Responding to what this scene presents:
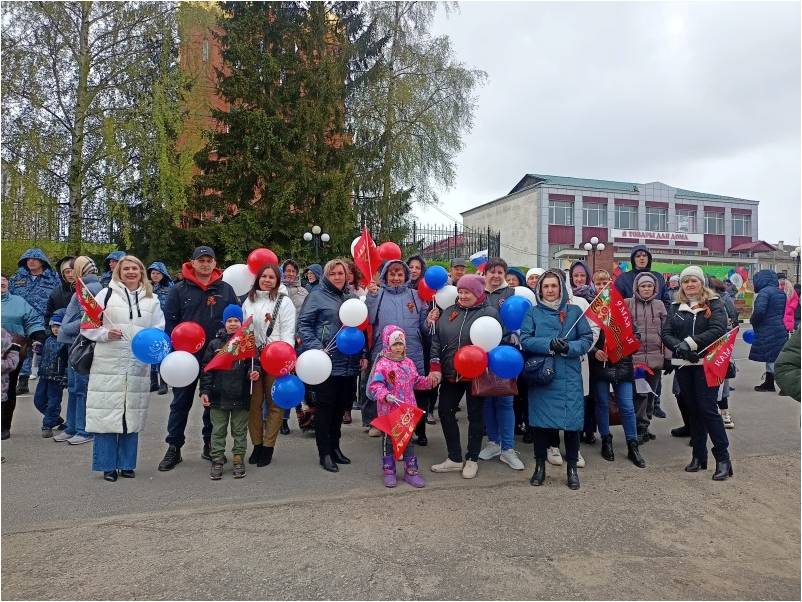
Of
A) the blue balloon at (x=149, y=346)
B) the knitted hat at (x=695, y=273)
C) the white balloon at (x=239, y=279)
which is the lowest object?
the blue balloon at (x=149, y=346)

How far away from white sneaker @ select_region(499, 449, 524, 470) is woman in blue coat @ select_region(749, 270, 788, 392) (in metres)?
5.86

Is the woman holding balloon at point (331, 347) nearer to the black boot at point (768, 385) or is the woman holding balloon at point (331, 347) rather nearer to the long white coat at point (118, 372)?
the long white coat at point (118, 372)

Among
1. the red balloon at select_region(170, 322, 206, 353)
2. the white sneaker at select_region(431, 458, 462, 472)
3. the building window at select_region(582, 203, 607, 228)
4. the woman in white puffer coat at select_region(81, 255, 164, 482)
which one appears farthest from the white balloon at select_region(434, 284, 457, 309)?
the building window at select_region(582, 203, 607, 228)

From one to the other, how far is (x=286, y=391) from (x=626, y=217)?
4793 centimetres

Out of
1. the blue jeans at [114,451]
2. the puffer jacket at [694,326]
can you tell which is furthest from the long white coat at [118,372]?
the puffer jacket at [694,326]

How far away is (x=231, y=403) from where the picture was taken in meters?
4.64

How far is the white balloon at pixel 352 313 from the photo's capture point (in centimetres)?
479

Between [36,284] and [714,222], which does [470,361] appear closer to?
[36,284]

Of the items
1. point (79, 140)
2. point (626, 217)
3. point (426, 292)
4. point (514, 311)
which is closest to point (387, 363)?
point (514, 311)

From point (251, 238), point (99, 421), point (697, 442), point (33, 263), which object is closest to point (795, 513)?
point (697, 442)

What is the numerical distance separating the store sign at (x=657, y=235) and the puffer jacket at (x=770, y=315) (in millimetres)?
39520

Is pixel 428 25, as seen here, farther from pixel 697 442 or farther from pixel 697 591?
pixel 697 591

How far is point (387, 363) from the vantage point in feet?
15.2

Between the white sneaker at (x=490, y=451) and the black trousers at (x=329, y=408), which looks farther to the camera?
the white sneaker at (x=490, y=451)
